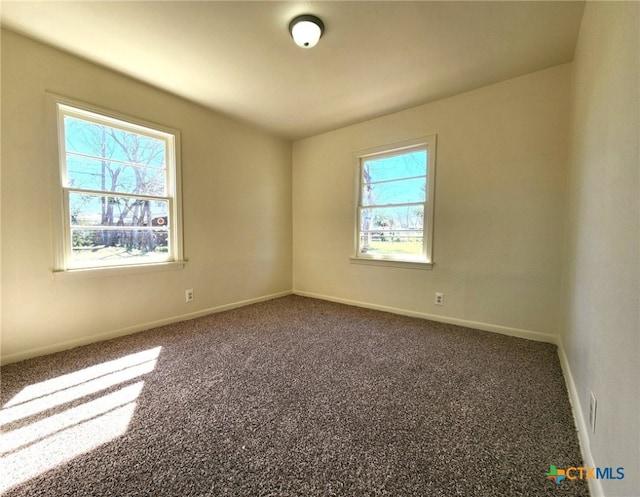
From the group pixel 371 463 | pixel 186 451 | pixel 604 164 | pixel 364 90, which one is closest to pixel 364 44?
pixel 364 90

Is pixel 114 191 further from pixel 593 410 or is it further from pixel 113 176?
pixel 593 410

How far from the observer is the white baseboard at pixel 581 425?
1034 millimetres

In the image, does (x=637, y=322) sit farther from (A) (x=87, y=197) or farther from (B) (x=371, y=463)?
(A) (x=87, y=197)

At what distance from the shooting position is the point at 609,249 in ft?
3.59

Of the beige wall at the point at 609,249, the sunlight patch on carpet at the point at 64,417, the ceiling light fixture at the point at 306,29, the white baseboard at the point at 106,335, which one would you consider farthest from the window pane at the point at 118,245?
the beige wall at the point at 609,249

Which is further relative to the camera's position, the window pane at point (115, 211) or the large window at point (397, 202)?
the large window at point (397, 202)

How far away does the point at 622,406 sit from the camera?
852mm

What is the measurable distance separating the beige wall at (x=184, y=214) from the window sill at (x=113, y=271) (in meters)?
0.05

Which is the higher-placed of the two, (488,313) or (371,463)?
(488,313)

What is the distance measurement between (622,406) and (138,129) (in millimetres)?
3830

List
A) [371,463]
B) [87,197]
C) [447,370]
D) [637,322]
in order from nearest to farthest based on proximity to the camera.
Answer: [637,322] → [371,463] → [447,370] → [87,197]

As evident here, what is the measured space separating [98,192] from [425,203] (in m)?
3.39

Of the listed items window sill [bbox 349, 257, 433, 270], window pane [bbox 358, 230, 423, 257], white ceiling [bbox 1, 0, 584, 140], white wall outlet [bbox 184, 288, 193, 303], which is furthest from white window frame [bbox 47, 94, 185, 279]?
window pane [bbox 358, 230, 423, 257]

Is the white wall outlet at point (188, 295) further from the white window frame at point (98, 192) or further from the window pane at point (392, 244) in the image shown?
the window pane at point (392, 244)
